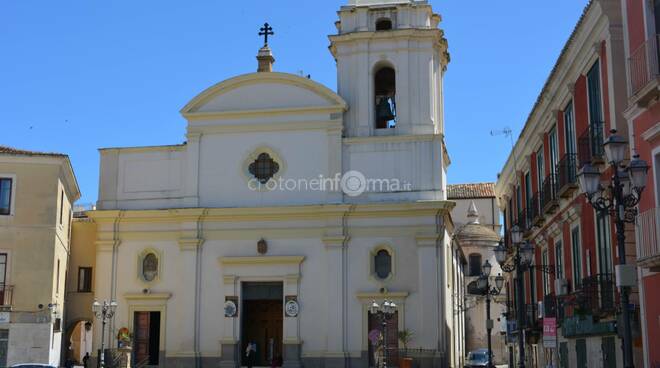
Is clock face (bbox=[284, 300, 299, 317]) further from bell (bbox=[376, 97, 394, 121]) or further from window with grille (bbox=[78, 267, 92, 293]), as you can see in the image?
window with grille (bbox=[78, 267, 92, 293])

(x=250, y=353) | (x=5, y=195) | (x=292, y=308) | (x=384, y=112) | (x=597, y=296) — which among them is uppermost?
(x=384, y=112)

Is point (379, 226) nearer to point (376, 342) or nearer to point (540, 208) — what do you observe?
point (376, 342)

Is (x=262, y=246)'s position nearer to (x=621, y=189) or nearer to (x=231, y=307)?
(x=231, y=307)

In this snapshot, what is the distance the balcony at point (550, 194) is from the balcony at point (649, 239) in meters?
9.05

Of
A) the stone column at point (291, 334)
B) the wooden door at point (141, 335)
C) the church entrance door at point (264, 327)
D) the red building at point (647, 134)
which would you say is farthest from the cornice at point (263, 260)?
the red building at point (647, 134)

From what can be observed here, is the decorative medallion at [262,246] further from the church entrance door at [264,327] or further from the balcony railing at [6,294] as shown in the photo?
the balcony railing at [6,294]

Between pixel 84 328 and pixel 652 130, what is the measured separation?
40752 mm

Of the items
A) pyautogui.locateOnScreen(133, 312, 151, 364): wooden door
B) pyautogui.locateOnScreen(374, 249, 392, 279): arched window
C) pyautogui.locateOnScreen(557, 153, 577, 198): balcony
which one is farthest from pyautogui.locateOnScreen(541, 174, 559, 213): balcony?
pyautogui.locateOnScreen(133, 312, 151, 364): wooden door

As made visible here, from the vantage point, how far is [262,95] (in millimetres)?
36406

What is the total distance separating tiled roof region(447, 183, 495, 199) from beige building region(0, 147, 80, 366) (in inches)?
1845

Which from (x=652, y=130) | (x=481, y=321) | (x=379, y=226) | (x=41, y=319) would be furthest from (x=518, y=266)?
(x=481, y=321)

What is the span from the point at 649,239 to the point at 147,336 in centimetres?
2486

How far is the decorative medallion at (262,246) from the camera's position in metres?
35.3

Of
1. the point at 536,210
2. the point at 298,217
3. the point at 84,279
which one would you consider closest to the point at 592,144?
the point at 536,210
